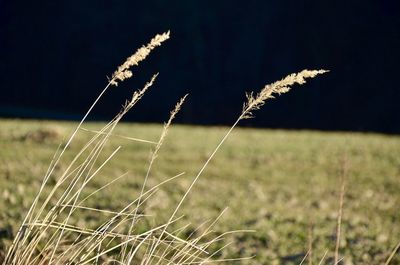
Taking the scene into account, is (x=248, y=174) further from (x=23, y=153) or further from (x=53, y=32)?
(x=53, y=32)

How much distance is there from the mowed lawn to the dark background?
11764 mm

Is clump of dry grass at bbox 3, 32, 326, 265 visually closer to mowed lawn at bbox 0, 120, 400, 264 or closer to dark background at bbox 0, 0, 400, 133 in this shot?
mowed lawn at bbox 0, 120, 400, 264

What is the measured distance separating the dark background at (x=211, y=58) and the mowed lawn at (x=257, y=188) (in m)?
11.8

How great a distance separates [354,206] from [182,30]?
23.0 metres

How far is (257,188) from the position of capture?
326 inches

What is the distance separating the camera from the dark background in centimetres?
2627

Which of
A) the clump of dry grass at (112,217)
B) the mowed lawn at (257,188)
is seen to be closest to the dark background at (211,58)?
the mowed lawn at (257,188)

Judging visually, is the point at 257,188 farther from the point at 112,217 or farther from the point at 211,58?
the point at 211,58

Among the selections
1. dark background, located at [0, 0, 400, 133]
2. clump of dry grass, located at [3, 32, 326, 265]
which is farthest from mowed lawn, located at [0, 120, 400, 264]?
dark background, located at [0, 0, 400, 133]

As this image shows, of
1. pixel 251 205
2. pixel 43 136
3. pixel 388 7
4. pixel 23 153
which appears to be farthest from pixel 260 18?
pixel 251 205

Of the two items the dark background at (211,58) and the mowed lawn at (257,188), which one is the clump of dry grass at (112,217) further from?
the dark background at (211,58)

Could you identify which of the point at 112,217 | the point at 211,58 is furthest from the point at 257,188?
the point at 211,58

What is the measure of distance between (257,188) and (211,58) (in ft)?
71.3

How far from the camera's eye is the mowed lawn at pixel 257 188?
195 inches
